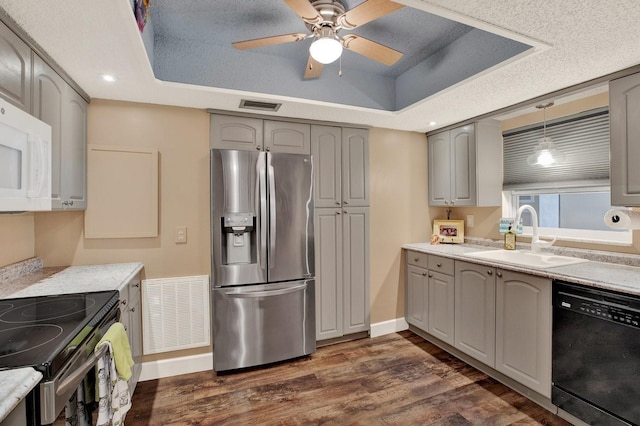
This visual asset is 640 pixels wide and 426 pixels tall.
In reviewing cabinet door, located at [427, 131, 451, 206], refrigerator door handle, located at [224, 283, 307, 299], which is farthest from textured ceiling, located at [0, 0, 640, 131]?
refrigerator door handle, located at [224, 283, 307, 299]

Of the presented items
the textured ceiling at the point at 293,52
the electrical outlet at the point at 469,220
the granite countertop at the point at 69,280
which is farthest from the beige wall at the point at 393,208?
the granite countertop at the point at 69,280

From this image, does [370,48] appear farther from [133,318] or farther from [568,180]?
[133,318]

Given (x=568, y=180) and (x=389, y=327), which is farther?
(x=389, y=327)

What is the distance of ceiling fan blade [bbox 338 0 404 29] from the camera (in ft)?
4.91

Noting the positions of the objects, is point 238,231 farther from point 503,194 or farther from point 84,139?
point 503,194

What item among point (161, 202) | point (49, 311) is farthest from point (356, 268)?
point (49, 311)

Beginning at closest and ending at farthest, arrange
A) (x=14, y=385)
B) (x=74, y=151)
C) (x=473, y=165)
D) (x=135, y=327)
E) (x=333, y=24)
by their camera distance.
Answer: (x=14, y=385), (x=333, y=24), (x=74, y=151), (x=135, y=327), (x=473, y=165)

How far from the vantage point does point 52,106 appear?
1812 mm

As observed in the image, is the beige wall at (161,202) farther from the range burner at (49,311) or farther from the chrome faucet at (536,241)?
the chrome faucet at (536,241)

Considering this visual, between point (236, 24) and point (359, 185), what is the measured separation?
178 centimetres

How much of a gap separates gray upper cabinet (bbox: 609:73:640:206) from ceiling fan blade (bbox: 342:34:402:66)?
1411mm

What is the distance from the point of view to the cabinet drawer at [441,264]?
9.22ft

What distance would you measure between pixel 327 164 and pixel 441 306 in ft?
5.64

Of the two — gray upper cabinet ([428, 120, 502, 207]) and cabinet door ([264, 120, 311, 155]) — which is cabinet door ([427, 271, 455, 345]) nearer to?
gray upper cabinet ([428, 120, 502, 207])
